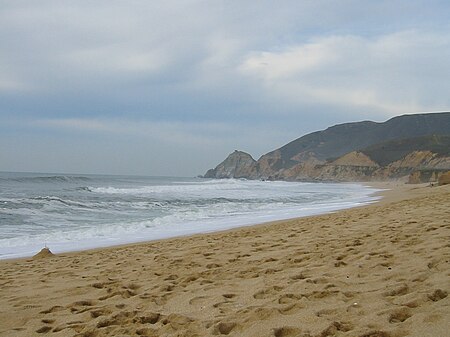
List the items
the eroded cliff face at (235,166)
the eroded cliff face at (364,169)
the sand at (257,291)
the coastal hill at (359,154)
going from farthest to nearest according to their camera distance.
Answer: the eroded cliff face at (235,166), the coastal hill at (359,154), the eroded cliff face at (364,169), the sand at (257,291)

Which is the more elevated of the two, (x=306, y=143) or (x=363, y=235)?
(x=306, y=143)

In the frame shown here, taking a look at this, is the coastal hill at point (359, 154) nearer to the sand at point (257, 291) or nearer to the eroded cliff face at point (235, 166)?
the eroded cliff face at point (235, 166)

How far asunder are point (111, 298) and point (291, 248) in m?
2.64

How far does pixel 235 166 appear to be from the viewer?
168000mm

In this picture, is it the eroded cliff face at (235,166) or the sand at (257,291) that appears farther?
the eroded cliff face at (235,166)

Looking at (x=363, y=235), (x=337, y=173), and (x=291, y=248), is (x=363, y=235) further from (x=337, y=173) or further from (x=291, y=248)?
(x=337, y=173)

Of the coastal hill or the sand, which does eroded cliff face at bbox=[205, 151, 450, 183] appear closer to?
the coastal hill

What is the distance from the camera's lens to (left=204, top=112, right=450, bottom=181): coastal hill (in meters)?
80.9

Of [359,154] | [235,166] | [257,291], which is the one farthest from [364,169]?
[257,291]

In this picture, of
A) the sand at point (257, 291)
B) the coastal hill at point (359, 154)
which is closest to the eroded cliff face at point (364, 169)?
the coastal hill at point (359, 154)

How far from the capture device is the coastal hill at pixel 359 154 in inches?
3184

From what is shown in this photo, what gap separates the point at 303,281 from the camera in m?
3.78

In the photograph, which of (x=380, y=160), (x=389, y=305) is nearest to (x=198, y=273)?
(x=389, y=305)

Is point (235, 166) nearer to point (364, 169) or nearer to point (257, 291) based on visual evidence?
point (364, 169)
